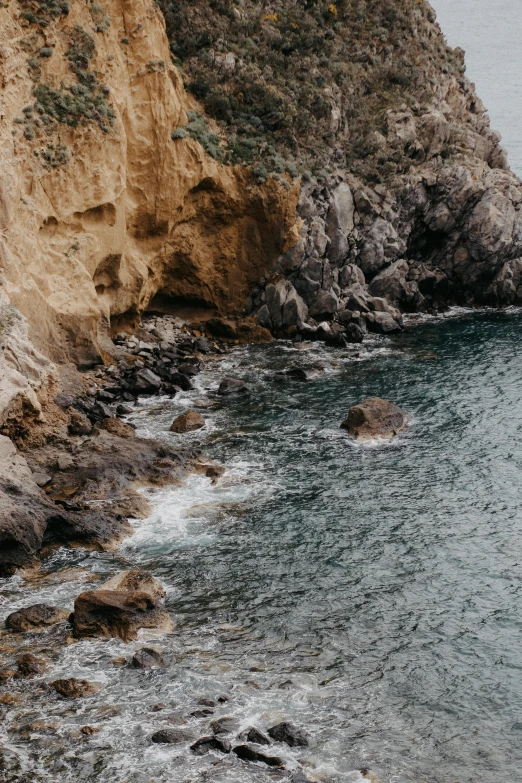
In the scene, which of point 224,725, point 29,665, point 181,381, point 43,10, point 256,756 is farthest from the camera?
point 181,381

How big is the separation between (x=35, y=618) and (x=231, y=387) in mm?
25935

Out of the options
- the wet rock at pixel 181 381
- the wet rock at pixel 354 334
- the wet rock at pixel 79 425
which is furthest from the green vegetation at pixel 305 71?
the wet rock at pixel 79 425

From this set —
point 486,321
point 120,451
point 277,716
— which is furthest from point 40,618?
point 486,321

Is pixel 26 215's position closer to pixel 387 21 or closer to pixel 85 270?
pixel 85 270

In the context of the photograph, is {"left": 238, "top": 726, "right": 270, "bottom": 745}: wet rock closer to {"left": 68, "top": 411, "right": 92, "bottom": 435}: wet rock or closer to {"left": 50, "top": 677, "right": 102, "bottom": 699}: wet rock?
{"left": 50, "top": 677, "right": 102, "bottom": 699}: wet rock

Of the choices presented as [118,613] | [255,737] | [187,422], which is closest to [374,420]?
[187,422]

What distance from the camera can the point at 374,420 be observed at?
148 feet

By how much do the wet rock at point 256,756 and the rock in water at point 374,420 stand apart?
2414 cm

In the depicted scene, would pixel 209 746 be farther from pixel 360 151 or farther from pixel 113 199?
pixel 360 151

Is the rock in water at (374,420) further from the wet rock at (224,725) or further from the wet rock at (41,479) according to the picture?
the wet rock at (224,725)

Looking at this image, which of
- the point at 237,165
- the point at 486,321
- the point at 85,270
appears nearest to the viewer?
the point at 85,270

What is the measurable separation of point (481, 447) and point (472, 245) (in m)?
36.1

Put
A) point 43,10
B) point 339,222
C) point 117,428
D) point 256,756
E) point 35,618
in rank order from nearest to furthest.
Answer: point 256,756
point 35,618
point 117,428
point 43,10
point 339,222

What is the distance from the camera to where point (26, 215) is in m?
47.6
